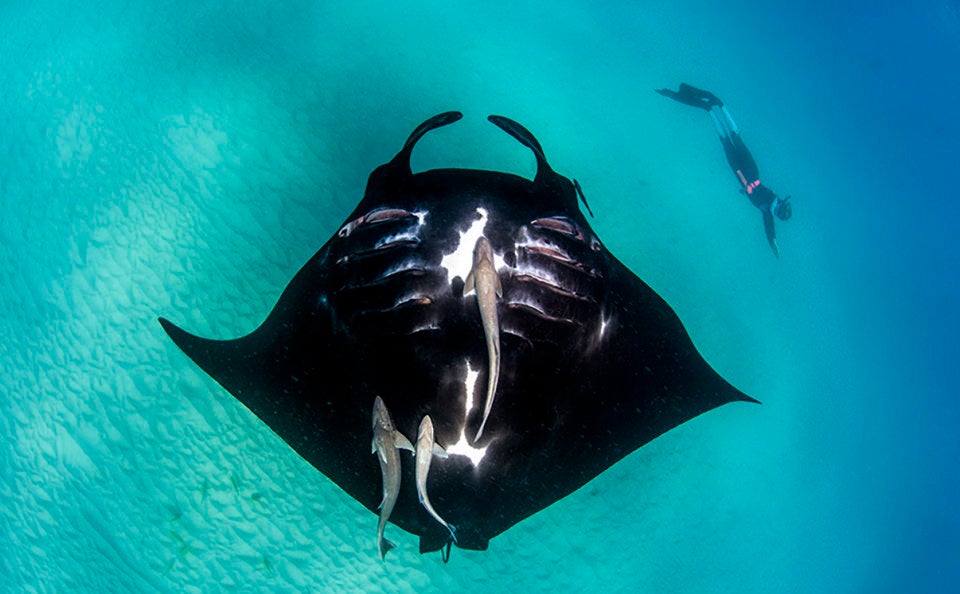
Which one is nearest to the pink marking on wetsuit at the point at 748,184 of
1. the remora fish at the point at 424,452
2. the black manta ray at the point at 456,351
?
the black manta ray at the point at 456,351

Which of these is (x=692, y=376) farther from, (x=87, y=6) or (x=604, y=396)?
(x=87, y=6)

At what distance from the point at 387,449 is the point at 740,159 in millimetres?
18364

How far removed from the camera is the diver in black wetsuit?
17.0m

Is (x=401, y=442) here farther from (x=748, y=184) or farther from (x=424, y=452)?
(x=748, y=184)

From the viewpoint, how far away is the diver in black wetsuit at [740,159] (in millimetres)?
17047

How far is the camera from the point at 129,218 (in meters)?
9.12

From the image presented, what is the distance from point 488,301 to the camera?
103 inches

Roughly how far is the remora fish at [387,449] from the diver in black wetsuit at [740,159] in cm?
1735

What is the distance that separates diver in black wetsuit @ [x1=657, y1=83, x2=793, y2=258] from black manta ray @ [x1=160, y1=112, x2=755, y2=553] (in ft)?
53.3

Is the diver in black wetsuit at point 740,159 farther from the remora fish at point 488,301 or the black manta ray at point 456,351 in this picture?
the remora fish at point 488,301

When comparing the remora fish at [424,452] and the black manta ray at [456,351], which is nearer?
the remora fish at [424,452]

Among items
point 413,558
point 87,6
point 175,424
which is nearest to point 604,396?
point 413,558

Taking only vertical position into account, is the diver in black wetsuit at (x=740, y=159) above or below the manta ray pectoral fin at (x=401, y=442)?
above

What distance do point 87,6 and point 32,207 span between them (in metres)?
5.88
